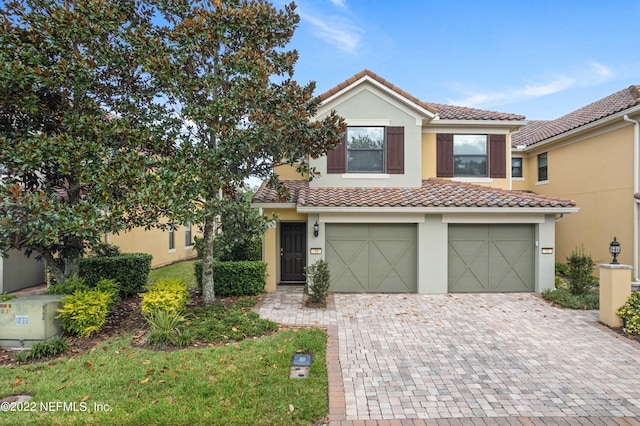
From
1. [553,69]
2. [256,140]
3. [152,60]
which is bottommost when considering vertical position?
[256,140]

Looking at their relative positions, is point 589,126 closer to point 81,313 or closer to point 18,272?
point 81,313

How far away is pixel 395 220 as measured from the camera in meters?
10.8

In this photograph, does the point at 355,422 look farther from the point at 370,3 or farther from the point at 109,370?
the point at 370,3

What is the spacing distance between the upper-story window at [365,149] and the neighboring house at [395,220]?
0.04 m

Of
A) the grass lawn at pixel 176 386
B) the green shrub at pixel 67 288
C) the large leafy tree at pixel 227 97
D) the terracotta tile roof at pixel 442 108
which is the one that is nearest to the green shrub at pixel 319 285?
the grass lawn at pixel 176 386

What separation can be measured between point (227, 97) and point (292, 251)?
6253 mm

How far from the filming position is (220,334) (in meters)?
6.79

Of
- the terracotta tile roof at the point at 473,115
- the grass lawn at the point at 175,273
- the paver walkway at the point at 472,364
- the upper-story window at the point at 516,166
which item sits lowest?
the grass lawn at the point at 175,273

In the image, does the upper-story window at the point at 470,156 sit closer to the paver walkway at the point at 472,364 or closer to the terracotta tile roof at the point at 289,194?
the paver walkway at the point at 472,364

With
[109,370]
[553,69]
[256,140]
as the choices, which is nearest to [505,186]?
[553,69]

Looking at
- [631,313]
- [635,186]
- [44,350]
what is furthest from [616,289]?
[44,350]

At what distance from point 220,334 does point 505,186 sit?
40.7 feet

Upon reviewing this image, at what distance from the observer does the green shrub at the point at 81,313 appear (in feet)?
21.9

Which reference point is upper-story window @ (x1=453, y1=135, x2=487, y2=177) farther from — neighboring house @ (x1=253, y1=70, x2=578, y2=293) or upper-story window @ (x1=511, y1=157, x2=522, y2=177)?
upper-story window @ (x1=511, y1=157, x2=522, y2=177)
